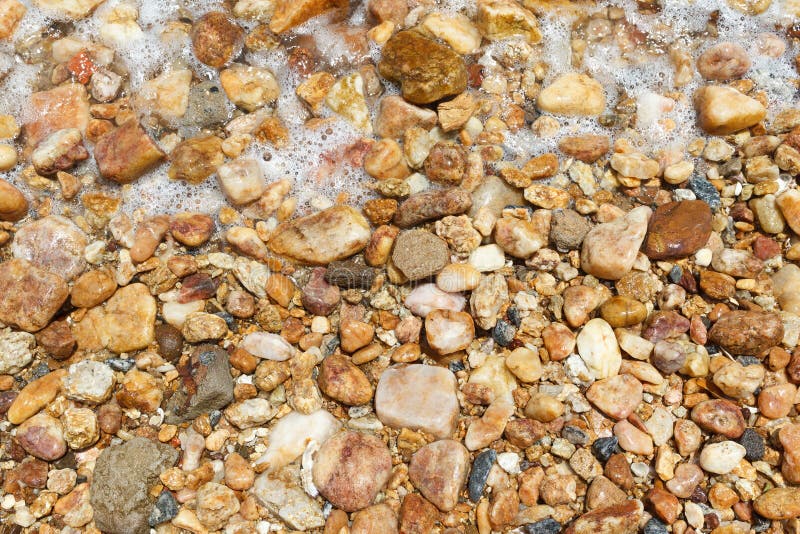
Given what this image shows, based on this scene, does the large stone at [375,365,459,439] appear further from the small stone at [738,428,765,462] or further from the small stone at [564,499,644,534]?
the small stone at [738,428,765,462]

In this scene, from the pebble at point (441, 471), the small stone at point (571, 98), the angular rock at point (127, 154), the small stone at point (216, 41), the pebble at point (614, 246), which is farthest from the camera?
the small stone at point (216, 41)

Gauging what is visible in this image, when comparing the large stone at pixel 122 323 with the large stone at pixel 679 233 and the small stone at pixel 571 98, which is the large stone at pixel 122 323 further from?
the large stone at pixel 679 233

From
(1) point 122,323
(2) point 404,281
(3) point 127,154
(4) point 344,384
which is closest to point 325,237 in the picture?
(2) point 404,281

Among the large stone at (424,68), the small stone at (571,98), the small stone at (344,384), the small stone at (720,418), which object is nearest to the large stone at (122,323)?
the small stone at (344,384)

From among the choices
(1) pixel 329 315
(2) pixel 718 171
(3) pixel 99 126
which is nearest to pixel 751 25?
(2) pixel 718 171

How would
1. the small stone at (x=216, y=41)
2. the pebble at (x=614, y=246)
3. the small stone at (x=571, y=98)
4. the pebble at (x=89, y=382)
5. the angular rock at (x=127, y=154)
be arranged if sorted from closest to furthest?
1. the pebble at (x=89, y=382)
2. the pebble at (x=614, y=246)
3. the angular rock at (x=127, y=154)
4. the small stone at (x=571, y=98)
5. the small stone at (x=216, y=41)

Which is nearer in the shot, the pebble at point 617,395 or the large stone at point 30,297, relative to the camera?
the pebble at point 617,395

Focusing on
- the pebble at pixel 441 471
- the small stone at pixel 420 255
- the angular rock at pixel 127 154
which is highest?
the angular rock at pixel 127 154

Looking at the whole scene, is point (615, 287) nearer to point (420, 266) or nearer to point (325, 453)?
point (420, 266)
